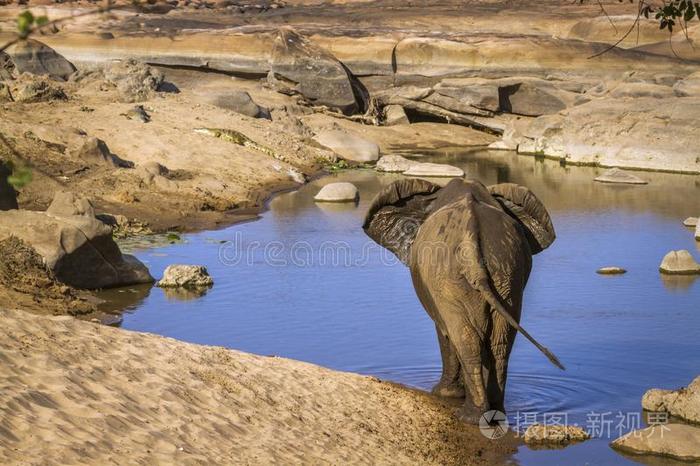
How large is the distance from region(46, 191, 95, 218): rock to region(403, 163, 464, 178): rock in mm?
10860

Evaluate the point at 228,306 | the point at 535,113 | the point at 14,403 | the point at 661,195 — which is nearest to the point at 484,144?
the point at 535,113

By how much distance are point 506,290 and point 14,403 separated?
10.3ft

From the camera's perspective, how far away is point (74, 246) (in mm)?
11969

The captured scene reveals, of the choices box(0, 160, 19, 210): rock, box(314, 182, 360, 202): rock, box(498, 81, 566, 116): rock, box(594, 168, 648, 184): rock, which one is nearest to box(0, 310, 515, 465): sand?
box(0, 160, 19, 210): rock

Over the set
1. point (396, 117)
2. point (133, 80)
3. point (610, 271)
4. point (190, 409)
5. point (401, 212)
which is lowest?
point (396, 117)

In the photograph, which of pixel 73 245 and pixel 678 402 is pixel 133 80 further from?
pixel 678 402

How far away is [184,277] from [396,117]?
60.5ft

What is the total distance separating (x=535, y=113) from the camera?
30.9m

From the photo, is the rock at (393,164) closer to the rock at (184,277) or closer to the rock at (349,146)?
the rock at (349,146)

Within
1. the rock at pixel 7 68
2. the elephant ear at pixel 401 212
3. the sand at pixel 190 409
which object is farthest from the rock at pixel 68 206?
the rock at pixel 7 68

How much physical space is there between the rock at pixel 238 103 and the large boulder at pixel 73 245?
13192 mm

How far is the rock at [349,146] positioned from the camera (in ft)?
82.7

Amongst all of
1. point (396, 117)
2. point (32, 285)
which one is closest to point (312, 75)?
point (396, 117)

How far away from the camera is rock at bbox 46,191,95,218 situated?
40.7ft
